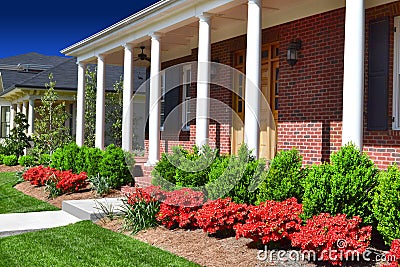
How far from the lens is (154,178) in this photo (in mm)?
9484

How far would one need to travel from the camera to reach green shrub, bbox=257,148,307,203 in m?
6.90

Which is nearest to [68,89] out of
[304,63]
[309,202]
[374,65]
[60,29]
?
[304,63]

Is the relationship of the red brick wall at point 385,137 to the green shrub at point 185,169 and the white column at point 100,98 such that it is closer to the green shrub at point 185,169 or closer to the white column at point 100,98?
the green shrub at point 185,169

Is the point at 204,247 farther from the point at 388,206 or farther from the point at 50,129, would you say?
the point at 50,129

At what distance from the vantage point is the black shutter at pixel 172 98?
15.4m

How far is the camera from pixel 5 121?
30.8 m

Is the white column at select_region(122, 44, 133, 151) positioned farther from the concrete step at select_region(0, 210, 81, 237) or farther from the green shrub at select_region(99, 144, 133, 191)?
the concrete step at select_region(0, 210, 81, 237)

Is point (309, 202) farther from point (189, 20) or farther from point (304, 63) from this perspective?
point (189, 20)

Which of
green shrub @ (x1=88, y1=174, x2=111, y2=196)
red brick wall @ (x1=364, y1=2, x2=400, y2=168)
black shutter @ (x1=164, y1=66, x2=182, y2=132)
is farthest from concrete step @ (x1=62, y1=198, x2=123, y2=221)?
black shutter @ (x1=164, y1=66, x2=182, y2=132)

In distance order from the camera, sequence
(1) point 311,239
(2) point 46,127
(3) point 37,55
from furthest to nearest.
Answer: (3) point 37,55 < (2) point 46,127 < (1) point 311,239

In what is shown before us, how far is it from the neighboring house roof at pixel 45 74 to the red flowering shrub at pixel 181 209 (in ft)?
54.2

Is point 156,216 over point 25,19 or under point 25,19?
under

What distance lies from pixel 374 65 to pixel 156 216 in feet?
14.0

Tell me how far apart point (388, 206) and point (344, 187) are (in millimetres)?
551
